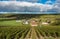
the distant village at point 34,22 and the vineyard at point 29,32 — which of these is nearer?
the vineyard at point 29,32

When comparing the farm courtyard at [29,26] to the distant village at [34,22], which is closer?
the farm courtyard at [29,26]

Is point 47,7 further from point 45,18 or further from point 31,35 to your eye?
point 31,35

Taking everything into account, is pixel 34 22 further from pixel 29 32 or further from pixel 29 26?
pixel 29 32

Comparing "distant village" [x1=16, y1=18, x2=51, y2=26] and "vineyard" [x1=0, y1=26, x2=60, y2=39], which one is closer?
"vineyard" [x1=0, y1=26, x2=60, y2=39]

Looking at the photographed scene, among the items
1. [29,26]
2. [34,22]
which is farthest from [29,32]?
[34,22]

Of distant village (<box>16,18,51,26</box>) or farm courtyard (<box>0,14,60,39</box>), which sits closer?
farm courtyard (<box>0,14,60,39</box>)

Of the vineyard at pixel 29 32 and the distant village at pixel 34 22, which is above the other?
the distant village at pixel 34 22

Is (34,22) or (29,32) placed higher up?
(34,22)

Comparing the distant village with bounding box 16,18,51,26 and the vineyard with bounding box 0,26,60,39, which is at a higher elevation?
the distant village with bounding box 16,18,51,26
